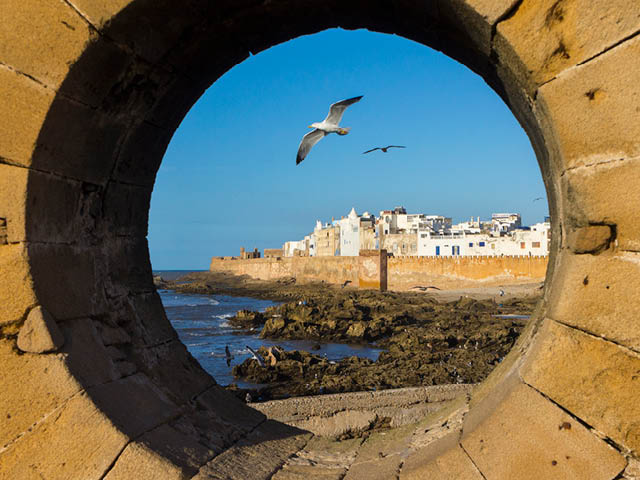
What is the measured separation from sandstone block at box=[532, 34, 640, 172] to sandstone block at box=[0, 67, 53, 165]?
2.16 meters

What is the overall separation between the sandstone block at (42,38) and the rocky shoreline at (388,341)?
9.38 m

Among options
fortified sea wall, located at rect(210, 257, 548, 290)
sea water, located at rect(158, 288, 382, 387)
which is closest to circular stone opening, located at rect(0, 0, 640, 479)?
sea water, located at rect(158, 288, 382, 387)

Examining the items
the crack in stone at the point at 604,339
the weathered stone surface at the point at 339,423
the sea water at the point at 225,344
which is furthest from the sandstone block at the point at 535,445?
the sea water at the point at 225,344

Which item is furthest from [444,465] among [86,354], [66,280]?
[66,280]

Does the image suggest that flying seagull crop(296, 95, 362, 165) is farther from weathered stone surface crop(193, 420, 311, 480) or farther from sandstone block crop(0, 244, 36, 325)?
sandstone block crop(0, 244, 36, 325)

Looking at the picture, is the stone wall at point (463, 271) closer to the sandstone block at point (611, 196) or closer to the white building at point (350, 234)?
the white building at point (350, 234)

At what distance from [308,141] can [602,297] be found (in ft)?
19.9

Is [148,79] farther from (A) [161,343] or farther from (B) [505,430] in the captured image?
(B) [505,430]

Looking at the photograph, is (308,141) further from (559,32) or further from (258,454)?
(559,32)

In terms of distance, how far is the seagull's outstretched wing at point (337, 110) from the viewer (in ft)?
24.7

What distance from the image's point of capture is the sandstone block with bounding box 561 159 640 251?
1.96 metres

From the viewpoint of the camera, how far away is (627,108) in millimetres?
1957

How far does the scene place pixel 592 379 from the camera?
1998mm

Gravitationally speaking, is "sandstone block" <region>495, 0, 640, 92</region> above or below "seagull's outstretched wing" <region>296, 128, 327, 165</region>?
below
